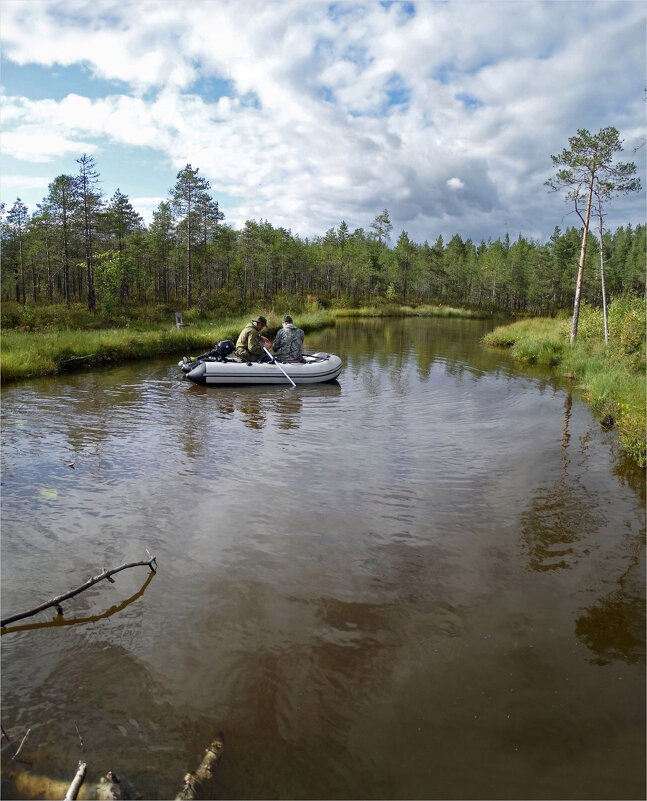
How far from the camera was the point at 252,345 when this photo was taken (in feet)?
50.3

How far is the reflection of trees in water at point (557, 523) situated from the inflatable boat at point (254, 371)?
870cm

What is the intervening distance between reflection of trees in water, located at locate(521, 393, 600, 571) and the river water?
4cm

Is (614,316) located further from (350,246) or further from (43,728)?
(350,246)

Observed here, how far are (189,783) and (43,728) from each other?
3.89ft

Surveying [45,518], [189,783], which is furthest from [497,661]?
[45,518]

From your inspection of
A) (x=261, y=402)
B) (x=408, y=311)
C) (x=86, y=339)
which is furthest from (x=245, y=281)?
(x=261, y=402)

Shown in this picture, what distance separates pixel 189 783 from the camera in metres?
2.86

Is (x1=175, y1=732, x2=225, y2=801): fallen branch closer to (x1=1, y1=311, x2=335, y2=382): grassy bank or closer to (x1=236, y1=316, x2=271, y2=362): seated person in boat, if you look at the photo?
(x1=236, y1=316, x2=271, y2=362): seated person in boat

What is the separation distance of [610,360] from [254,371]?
12.4m

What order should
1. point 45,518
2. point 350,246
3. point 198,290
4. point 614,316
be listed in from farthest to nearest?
1. point 350,246
2. point 198,290
3. point 614,316
4. point 45,518

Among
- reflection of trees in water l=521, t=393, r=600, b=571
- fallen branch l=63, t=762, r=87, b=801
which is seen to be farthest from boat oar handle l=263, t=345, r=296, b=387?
fallen branch l=63, t=762, r=87, b=801

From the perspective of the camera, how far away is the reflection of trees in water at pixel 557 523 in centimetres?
565

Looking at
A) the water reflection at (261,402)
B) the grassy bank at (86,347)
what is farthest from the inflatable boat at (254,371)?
the grassy bank at (86,347)

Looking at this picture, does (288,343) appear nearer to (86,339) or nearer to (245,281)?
(86,339)
